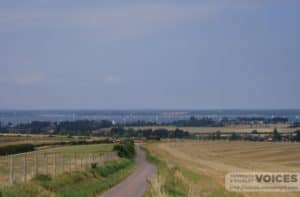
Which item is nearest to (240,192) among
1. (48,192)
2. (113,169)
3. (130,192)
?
(130,192)

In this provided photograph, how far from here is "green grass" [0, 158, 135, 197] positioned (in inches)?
1004

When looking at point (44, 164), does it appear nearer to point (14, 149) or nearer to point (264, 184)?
point (264, 184)

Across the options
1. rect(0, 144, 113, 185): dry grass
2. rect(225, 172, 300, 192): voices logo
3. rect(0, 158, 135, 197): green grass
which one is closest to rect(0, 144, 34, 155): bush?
rect(0, 144, 113, 185): dry grass

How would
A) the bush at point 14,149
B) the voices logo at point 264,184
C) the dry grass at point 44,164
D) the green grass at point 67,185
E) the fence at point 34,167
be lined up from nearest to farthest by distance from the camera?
the green grass at point 67,185, the fence at point 34,167, the dry grass at point 44,164, the voices logo at point 264,184, the bush at point 14,149

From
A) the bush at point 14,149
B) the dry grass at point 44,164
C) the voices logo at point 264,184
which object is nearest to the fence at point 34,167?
the dry grass at point 44,164

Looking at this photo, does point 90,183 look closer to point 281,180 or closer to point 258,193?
point 258,193

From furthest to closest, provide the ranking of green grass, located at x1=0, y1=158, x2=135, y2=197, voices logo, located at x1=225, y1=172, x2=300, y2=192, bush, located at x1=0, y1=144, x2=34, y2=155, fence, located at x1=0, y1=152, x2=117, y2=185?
bush, located at x1=0, y1=144, x2=34, y2=155 < voices logo, located at x1=225, y1=172, x2=300, y2=192 < fence, located at x1=0, y1=152, x2=117, y2=185 < green grass, located at x1=0, y1=158, x2=135, y2=197

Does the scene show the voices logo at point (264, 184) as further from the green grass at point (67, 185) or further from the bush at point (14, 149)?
the bush at point (14, 149)

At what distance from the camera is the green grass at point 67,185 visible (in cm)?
2550

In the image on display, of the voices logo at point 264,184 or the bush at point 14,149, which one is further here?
the bush at point 14,149

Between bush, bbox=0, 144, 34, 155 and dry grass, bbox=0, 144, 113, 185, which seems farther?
bush, bbox=0, 144, 34, 155

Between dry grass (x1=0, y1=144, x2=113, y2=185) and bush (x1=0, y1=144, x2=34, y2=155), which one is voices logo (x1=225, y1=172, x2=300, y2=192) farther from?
bush (x1=0, y1=144, x2=34, y2=155)

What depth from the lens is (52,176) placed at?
32.0 m

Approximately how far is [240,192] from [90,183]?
8151mm
